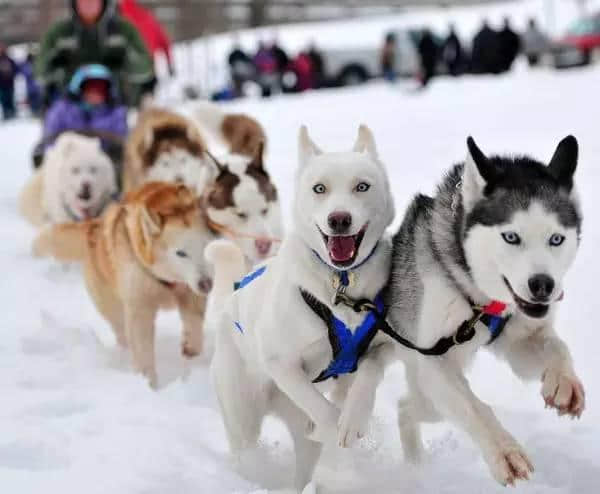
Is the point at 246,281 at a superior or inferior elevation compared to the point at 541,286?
inferior

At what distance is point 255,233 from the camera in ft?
14.0

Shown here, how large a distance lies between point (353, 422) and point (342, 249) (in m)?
0.44

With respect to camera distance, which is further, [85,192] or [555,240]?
[85,192]

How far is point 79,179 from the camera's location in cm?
586

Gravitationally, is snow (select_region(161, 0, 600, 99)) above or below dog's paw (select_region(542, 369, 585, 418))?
above

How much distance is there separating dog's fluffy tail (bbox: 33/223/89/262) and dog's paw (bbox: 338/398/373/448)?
90.5 inches

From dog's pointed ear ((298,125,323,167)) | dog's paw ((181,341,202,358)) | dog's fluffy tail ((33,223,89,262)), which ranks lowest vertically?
dog's paw ((181,341,202,358))

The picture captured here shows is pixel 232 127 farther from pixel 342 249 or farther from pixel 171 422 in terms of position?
pixel 342 249

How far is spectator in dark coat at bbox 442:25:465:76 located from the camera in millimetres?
16266

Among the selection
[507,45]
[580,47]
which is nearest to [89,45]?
[507,45]

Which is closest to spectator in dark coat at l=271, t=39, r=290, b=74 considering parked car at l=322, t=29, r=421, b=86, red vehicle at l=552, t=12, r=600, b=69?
parked car at l=322, t=29, r=421, b=86

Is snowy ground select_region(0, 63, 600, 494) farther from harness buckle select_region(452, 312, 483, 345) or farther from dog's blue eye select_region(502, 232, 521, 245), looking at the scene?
dog's blue eye select_region(502, 232, 521, 245)

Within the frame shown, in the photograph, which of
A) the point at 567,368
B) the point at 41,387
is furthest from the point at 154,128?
the point at 567,368

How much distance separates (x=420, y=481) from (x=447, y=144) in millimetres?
6136
